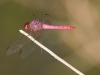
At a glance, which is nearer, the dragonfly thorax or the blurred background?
the dragonfly thorax

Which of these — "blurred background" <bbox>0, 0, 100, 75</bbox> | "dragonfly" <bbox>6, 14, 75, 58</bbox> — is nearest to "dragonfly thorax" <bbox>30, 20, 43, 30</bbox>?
"dragonfly" <bbox>6, 14, 75, 58</bbox>

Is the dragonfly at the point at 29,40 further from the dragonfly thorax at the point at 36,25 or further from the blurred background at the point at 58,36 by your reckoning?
the blurred background at the point at 58,36

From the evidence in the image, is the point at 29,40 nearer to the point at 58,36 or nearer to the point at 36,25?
the point at 36,25

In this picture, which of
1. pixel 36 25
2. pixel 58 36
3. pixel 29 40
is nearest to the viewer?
pixel 29 40

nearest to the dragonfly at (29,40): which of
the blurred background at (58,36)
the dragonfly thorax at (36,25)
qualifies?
the dragonfly thorax at (36,25)

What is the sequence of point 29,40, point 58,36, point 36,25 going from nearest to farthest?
point 29,40 → point 36,25 → point 58,36

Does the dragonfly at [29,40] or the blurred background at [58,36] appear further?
the blurred background at [58,36]

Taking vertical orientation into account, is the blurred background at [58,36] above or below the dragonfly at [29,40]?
below

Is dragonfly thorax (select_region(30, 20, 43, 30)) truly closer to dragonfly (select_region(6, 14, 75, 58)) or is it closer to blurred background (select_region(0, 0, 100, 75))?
dragonfly (select_region(6, 14, 75, 58))

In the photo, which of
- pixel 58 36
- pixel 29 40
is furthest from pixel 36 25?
pixel 58 36
